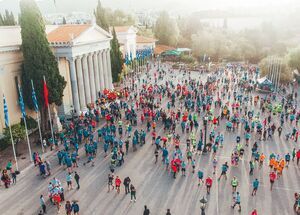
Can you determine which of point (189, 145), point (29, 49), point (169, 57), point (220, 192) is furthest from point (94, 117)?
point (169, 57)

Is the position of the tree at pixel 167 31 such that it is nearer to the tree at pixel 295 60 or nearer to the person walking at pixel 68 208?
the tree at pixel 295 60

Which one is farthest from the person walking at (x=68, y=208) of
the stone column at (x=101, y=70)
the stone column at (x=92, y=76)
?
the stone column at (x=101, y=70)

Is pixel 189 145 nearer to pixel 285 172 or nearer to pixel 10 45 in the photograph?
pixel 285 172

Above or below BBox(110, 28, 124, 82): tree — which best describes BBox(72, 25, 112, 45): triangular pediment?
above

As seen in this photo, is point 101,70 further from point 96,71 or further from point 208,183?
point 208,183

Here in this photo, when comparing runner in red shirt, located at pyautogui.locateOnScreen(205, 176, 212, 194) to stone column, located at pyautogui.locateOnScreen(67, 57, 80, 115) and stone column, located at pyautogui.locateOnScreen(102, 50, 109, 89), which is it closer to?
stone column, located at pyautogui.locateOnScreen(67, 57, 80, 115)

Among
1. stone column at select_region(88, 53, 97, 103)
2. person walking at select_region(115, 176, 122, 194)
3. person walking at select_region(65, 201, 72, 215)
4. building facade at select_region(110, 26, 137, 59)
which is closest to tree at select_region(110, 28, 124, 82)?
stone column at select_region(88, 53, 97, 103)
